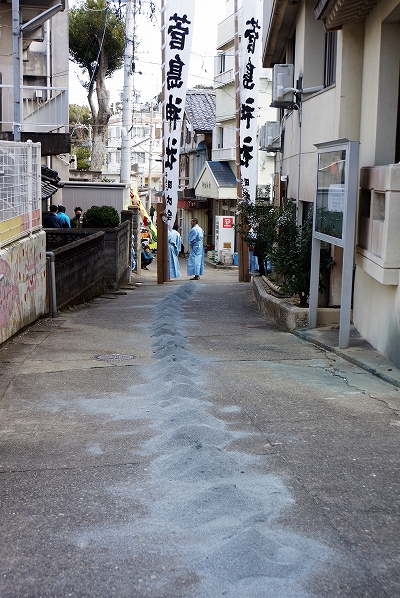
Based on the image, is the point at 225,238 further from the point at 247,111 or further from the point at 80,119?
the point at 80,119

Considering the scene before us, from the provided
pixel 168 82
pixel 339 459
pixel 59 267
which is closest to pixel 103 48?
pixel 168 82

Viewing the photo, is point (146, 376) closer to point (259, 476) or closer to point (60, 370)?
point (60, 370)

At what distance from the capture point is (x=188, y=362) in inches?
330

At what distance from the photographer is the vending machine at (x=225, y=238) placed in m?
35.3

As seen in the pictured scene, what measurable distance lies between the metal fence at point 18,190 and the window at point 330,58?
17.3ft

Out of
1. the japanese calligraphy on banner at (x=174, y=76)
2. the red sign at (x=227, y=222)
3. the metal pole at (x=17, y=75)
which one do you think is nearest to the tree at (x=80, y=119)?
the red sign at (x=227, y=222)

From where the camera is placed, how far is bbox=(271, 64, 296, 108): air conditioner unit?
48.1ft

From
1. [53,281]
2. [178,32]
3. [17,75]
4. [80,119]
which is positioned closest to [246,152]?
[178,32]

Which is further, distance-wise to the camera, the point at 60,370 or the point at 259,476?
the point at 60,370

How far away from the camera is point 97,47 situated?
139ft

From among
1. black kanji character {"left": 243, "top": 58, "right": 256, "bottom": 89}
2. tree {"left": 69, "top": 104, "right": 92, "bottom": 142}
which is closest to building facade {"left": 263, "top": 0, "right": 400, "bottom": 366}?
black kanji character {"left": 243, "top": 58, "right": 256, "bottom": 89}

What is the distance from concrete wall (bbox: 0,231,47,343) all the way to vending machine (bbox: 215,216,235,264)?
76.1 ft

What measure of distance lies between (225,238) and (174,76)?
16.8 meters

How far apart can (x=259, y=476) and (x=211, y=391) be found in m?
2.30
